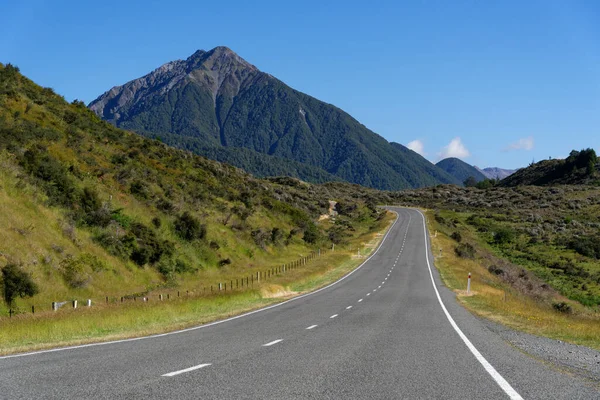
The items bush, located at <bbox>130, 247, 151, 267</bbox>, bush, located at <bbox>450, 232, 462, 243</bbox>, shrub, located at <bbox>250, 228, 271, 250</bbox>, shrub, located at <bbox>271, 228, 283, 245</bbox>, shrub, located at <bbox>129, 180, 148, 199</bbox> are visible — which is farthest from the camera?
bush, located at <bbox>450, 232, 462, 243</bbox>

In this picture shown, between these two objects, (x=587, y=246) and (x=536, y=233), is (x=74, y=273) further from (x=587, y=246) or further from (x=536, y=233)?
(x=536, y=233)

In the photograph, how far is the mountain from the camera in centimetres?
16288

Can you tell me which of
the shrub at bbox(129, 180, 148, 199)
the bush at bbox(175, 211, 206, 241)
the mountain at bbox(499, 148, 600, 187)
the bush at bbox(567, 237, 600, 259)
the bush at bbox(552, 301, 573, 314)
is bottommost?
the bush at bbox(552, 301, 573, 314)

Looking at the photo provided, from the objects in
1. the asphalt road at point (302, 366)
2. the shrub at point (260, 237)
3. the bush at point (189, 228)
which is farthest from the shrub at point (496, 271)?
the asphalt road at point (302, 366)

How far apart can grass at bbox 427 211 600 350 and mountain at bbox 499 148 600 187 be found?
119354 millimetres

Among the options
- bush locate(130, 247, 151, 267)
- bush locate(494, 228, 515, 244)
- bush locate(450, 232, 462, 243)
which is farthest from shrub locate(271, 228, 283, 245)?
bush locate(494, 228, 515, 244)

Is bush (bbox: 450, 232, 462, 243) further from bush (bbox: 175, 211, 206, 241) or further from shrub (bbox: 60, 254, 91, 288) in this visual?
shrub (bbox: 60, 254, 91, 288)

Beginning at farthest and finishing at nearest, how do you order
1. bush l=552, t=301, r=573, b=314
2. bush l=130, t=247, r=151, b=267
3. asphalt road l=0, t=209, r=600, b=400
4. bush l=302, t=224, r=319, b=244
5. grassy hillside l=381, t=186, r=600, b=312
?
bush l=302, t=224, r=319, b=244 < grassy hillside l=381, t=186, r=600, b=312 < bush l=130, t=247, r=151, b=267 < bush l=552, t=301, r=573, b=314 < asphalt road l=0, t=209, r=600, b=400

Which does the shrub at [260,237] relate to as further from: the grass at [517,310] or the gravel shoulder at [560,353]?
the gravel shoulder at [560,353]

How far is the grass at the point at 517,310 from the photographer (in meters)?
14.9

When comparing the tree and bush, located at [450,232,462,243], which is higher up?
the tree

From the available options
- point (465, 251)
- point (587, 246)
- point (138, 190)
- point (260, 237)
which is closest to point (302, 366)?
point (138, 190)

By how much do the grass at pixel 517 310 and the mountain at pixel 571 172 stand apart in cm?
11935

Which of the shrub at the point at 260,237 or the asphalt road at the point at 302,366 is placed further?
the shrub at the point at 260,237
